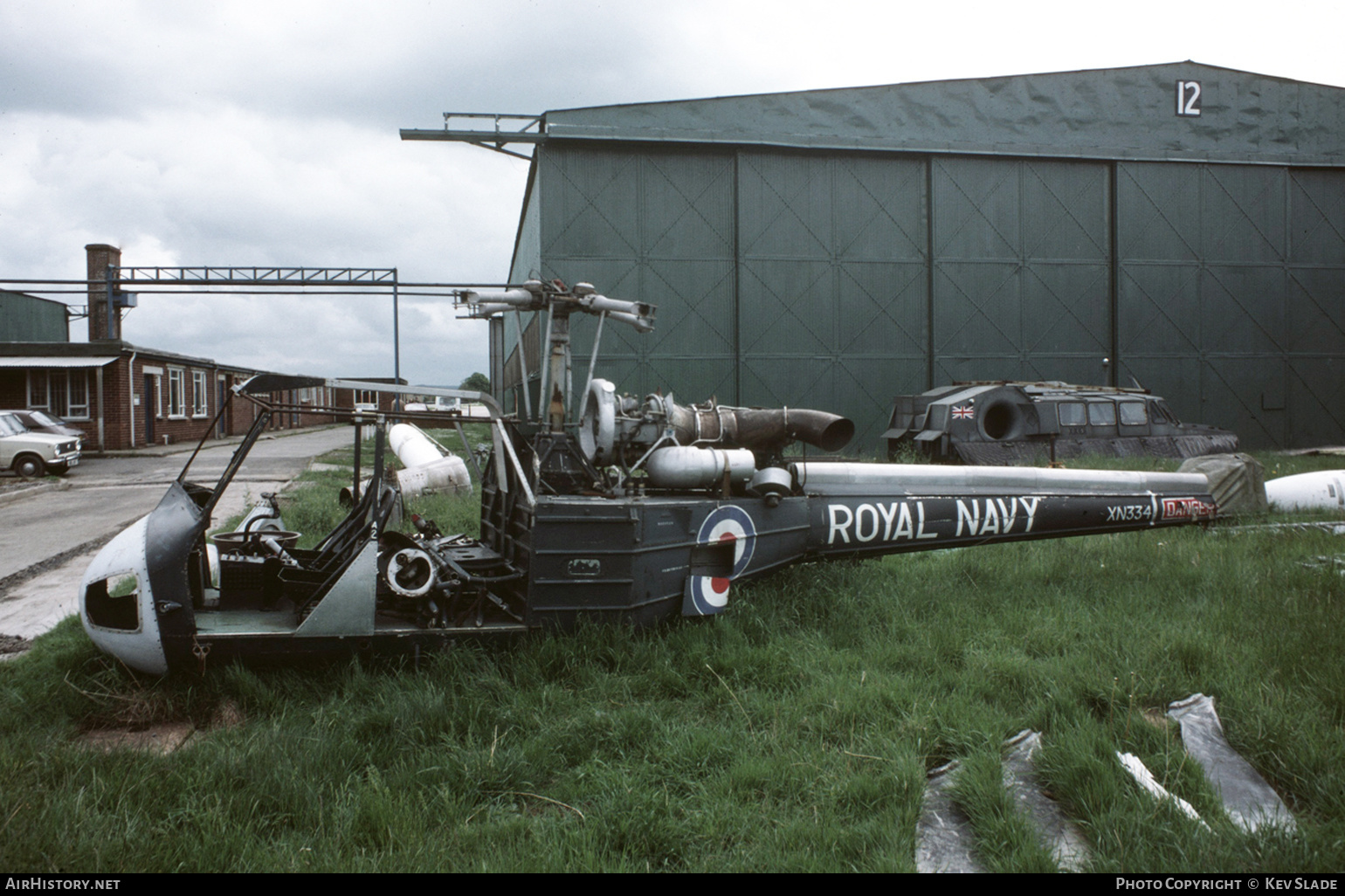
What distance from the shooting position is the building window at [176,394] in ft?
92.0

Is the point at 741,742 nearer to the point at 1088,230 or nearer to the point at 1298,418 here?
the point at 1088,230

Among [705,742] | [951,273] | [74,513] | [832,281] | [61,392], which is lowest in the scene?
[705,742]

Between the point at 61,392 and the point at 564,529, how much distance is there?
1029 inches

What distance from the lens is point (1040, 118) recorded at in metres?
18.0

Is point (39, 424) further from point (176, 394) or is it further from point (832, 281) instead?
point (832, 281)

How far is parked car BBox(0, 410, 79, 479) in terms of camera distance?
1652cm

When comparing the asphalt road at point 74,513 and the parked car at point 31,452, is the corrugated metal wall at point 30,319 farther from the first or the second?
the parked car at point 31,452

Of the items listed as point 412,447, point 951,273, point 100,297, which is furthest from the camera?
point 100,297

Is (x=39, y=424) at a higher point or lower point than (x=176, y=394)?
lower

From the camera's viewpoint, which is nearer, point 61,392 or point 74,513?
point 74,513

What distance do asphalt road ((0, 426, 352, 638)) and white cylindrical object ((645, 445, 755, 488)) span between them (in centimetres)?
458

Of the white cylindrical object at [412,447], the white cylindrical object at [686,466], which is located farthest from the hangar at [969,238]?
the white cylindrical object at [686,466]

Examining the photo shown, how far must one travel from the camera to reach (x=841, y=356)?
57.0ft

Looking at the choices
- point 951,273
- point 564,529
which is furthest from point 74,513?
point 951,273
